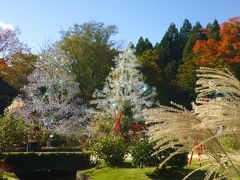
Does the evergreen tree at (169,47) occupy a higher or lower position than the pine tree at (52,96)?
higher

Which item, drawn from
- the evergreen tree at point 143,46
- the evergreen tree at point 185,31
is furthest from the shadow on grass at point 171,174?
the evergreen tree at point 185,31

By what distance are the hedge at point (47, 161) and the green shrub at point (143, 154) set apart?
4.94 m

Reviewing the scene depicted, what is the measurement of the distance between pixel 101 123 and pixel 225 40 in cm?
1988

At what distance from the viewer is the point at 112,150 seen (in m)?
16.0

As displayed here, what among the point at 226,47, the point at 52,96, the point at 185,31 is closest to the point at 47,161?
the point at 52,96

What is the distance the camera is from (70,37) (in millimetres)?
40750

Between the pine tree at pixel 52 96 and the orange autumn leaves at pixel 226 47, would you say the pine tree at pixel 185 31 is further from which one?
the pine tree at pixel 52 96

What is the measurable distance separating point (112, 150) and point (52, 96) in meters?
14.6

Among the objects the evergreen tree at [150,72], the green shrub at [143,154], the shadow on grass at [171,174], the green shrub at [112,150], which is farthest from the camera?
the evergreen tree at [150,72]

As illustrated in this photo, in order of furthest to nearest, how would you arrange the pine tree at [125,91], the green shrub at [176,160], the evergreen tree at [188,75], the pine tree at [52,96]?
the evergreen tree at [188,75]
the pine tree at [125,91]
the pine tree at [52,96]
the green shrub at [176,160]

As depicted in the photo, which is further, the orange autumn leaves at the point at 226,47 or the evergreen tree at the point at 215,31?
the evergreen tree at the point at 215,31

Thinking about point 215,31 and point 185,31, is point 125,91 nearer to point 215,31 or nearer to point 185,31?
point 215,31

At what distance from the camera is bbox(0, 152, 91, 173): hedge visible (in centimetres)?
1833

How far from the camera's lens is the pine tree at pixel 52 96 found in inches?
1140
